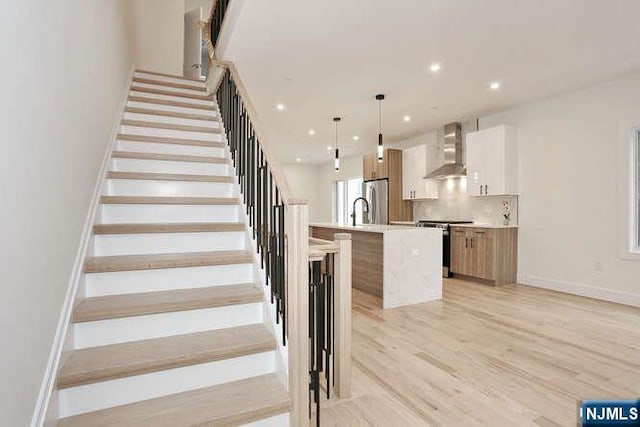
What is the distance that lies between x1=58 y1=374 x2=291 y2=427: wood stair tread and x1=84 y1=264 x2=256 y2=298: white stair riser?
68cm

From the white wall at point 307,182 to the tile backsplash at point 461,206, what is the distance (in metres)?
5.04

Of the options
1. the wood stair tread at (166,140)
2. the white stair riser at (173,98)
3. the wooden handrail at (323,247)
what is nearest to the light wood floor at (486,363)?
the wooden handrail at (323,247)

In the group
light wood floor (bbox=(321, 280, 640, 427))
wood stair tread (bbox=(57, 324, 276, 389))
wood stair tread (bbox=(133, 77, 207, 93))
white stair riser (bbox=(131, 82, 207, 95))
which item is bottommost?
light wood floor (bbox=(321, 280, 640, 427))

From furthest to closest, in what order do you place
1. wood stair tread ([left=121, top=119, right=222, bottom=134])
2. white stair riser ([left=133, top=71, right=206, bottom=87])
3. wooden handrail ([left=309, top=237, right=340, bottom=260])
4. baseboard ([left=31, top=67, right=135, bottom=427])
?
white stair riser ([left=133, top=71, right=206, bottom=87])
wood stair tread ([left=121, top=119, right=222, bottom=134])
wooden handrail ([left=309, top=237, right=340, bottom=260])
baseboard ([left=31, top=67, right=135, bottom=427])

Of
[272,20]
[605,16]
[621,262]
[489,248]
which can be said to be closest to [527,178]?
[489,248]

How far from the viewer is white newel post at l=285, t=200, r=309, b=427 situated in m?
1.69

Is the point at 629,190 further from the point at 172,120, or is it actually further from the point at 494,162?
the point at 172,120

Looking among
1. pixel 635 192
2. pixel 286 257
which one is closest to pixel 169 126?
pixel 286 257

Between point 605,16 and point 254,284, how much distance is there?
11.7ft

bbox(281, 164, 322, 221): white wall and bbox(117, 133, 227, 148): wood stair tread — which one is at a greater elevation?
bbox(281, 164, 322, 221): white wall

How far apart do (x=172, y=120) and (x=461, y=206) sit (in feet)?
17.0

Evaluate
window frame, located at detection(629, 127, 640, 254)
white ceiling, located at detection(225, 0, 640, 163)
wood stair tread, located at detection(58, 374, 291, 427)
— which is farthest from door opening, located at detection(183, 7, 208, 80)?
window frame, located at detection(629, 127, 640, 254)

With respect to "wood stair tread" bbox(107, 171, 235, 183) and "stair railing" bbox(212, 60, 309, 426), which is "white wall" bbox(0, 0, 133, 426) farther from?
"stair railing" bbox(212, 60, 309, 426)

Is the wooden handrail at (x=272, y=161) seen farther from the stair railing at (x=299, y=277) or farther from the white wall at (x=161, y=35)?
the white wall at (x=161, y=35)
